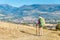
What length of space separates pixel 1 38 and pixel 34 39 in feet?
8.97

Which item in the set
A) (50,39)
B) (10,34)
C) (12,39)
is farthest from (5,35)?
(50,39)

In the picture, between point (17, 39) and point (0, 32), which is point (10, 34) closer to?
point (0, 32)

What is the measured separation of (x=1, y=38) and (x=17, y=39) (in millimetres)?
1436

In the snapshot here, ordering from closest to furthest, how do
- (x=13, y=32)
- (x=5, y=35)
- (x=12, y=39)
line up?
(x=12, y=39) → (x=5, y=35) → (x=13, y=32)

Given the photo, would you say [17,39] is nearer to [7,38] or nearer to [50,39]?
[7,38]

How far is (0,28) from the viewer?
2733 centimetres

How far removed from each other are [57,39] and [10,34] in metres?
Result: 4.79

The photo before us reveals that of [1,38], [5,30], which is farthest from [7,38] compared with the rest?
[5,30]

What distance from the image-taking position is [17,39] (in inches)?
866

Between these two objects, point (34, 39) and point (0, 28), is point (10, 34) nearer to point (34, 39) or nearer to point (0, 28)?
point (0, 28)

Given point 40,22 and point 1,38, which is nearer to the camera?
point 1,38

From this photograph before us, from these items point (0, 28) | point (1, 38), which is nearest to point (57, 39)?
point (1, 38)

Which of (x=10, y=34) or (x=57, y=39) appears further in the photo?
(x=10, y=34)

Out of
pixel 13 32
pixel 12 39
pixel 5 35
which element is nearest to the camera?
pixel 12 39
